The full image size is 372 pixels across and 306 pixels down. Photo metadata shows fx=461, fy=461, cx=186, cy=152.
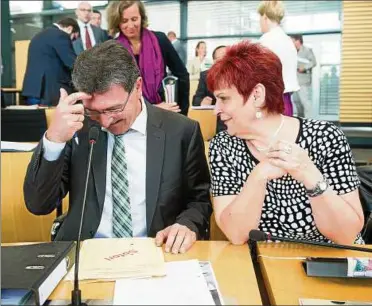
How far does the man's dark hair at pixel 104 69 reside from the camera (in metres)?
1.30

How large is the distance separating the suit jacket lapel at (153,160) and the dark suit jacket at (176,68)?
3.96 ft

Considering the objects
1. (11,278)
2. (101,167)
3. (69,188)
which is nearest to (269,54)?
(101,167)

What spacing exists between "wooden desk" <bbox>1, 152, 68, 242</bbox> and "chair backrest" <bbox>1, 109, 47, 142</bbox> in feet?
4.20

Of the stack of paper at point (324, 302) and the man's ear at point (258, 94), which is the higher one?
the man's ear at point (258, 94)

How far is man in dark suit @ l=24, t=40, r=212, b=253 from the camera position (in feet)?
4.27

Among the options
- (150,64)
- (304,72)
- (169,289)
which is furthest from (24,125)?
(304,72)

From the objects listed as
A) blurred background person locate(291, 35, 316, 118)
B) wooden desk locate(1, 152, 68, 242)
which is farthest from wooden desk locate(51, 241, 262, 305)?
blurred background person locate(291, 35, 316, 118)

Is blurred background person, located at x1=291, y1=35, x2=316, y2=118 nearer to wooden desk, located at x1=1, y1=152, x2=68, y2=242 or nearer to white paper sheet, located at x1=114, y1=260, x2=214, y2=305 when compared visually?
wooden desk, located at x1=1, y1=152, x2=68, y2=242

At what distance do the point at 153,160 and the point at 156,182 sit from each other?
0.07 metres

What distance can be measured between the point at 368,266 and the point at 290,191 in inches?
16.8

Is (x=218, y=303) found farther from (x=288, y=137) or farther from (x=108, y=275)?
(x=288, y=137)

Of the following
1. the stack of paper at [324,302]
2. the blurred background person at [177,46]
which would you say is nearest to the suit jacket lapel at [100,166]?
the stack of paper at [324,302]

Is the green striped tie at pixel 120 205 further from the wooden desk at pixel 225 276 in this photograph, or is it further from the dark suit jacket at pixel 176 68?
the dark suit jacket at pixel 176 68

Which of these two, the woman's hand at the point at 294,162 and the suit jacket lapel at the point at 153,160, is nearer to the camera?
the woman's hand at the point at 294,162
